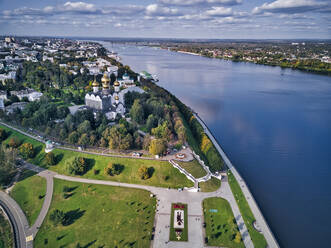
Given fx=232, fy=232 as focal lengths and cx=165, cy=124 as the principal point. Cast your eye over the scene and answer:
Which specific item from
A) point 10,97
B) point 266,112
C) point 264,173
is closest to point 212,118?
point 266,112

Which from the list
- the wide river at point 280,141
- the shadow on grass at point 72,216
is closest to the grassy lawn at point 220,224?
the wide river at point 280,141

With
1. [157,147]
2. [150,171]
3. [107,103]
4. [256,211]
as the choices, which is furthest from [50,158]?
[256,211]

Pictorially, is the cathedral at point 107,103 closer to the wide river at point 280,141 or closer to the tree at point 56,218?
the wide river at point 280,141

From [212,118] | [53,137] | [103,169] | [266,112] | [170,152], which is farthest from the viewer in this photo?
[266,112]

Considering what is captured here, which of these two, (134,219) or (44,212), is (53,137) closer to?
(44,212)

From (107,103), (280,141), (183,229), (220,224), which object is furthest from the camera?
(107,103)

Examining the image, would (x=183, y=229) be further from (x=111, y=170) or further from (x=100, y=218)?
(x=111, y=170)

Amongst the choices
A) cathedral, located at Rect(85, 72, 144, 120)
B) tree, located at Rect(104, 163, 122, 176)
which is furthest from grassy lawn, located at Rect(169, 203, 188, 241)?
cathedral, located at Rect(85, 72, 144, 120)
